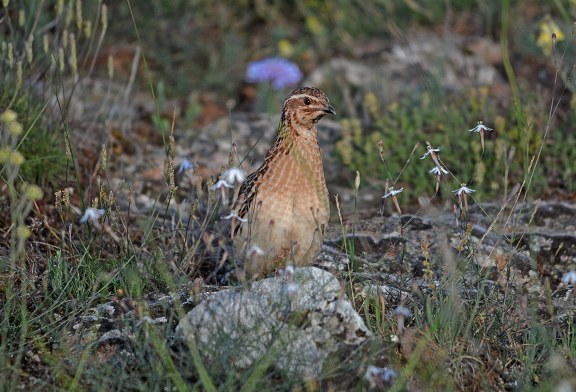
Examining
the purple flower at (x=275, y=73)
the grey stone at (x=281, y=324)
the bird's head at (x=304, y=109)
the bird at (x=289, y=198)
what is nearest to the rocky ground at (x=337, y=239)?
the grey stone at (x=281, y=324)

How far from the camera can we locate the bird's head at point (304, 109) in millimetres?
5605

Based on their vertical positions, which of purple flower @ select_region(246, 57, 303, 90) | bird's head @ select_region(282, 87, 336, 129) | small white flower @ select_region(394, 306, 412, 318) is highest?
bird's head @ select_region(282, 87, 336, 129)

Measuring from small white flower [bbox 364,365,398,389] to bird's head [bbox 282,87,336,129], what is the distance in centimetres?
196

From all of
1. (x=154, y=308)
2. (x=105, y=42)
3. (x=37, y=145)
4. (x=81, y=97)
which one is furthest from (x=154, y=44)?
(x=154, y=308)

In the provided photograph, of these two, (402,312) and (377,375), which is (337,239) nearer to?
(402,312)

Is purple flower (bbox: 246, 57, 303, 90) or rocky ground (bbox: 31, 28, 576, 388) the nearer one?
rocky ground (bbox: 31, 28, 576, 388)

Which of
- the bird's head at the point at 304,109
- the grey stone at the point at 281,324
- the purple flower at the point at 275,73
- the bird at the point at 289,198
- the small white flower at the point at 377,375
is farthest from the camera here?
the purple flower at the point at 275,73

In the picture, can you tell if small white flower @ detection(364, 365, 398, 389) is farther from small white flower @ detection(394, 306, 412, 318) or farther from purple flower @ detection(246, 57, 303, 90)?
purple flower @ detection(246, 57, 303, 90)

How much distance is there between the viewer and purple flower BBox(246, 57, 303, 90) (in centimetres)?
909

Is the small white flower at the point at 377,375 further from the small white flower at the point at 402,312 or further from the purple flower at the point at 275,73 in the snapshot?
the purple flower at the point at 275,73

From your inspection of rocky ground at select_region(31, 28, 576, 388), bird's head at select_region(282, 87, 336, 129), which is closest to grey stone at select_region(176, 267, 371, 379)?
rocky ground at select_region(31, 28, 576, 388)

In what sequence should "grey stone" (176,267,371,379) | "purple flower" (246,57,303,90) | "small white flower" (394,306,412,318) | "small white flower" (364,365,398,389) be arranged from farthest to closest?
"purple flower" (246,57,303,90)
"small white flower" (394,306,412,318)
"grey stone" (176,267,371,379)
"small white flower" (364,365,398,389)

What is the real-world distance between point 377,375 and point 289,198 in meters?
1.46

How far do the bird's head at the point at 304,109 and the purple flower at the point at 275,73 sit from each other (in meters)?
3.43
